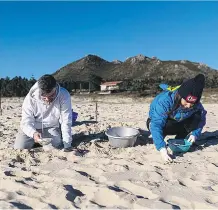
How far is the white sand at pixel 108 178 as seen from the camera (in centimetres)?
296

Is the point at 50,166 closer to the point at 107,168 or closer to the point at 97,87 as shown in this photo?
the point at 107,168

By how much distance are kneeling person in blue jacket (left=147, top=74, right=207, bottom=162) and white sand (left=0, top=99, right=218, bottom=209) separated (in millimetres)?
297

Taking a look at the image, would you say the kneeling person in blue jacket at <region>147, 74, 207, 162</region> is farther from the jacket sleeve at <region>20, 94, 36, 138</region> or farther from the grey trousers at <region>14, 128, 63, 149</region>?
the jacket sleeve at <region>20, 94, 36, 138</region>

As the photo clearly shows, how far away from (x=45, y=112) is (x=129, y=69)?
9147cm

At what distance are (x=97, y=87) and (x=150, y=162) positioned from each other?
108 feet

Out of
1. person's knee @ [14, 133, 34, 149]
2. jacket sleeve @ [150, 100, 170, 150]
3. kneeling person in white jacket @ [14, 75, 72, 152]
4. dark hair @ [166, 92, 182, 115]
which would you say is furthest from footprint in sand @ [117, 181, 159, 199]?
person's knee @ [14, 133, 34, 149]

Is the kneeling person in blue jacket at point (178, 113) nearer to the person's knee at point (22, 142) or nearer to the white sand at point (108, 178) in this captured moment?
the white sand at point (108, 178)

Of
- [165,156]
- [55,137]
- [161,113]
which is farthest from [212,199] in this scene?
[55,137]

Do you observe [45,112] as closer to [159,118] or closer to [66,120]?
[66,120]

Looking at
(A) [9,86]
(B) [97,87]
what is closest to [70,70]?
(B) [97,87]

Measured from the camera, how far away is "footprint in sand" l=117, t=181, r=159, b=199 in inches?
123

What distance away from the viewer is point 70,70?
9838 centimetres

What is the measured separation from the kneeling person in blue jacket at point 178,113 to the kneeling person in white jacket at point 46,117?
3.94ft

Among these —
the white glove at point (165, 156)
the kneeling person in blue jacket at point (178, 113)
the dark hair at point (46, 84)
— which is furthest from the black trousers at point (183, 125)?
the dark hair at point (46, 84)
